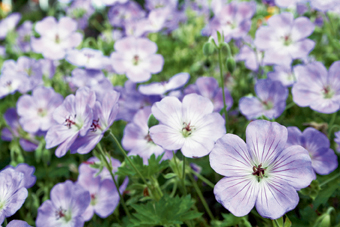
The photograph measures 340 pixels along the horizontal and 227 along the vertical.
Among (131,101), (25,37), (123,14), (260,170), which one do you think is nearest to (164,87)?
(131,101)

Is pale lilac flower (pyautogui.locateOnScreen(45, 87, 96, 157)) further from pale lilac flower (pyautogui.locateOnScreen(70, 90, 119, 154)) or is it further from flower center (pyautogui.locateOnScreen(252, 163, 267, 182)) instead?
flower center (pyautogui.locateOnScreen(252, 163, 267, 182))

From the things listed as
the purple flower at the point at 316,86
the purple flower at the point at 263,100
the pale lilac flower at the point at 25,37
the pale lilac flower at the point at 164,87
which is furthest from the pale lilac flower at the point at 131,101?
the pale lilac flower at the point at 25,37

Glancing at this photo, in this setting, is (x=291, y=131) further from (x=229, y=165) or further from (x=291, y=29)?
(x=291, y=29)

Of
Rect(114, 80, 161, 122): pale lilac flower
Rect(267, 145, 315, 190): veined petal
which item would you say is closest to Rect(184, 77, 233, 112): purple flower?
Rect(114, 80, 161, 122): pale lilac flower

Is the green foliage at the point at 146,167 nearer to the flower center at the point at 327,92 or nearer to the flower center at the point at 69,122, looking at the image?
the flower center at the point at 69,122

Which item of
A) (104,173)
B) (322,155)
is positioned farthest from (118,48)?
(322,155)

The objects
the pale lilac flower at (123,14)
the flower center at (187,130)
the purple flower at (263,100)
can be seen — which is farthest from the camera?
the pale lilac flower at (123,14)
